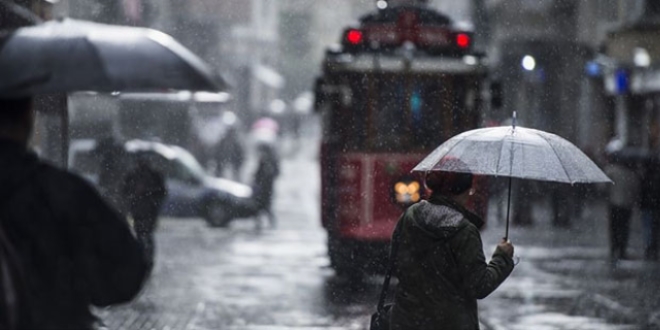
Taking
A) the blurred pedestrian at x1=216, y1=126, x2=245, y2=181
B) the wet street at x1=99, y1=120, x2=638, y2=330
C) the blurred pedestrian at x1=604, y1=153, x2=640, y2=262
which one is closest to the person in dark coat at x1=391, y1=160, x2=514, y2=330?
the wet street at x1=99, y1=120, x2=638, y2=330

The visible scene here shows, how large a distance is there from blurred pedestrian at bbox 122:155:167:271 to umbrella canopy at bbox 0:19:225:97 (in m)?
10.3

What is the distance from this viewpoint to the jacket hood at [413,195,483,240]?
6.25 m

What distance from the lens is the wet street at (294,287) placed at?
1357 cm

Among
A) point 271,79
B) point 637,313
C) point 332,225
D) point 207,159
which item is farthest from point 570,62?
point 271,79

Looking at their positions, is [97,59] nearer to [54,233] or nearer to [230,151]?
[54,233]

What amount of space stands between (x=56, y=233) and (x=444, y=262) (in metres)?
2.12

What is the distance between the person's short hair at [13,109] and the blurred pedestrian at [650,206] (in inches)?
589

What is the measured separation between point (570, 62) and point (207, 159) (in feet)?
35.7

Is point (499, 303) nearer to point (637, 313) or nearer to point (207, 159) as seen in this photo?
point (637, 313)

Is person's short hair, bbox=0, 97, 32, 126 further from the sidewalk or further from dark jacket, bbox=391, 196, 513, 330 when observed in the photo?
the sidewalk

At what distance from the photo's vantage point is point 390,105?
1711 centimetres

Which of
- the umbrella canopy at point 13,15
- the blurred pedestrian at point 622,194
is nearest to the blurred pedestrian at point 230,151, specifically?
the blurred pedestrian at point 622,194

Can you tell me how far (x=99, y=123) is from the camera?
1163 inches

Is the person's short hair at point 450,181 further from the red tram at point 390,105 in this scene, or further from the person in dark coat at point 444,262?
the red tram at point 390,105
